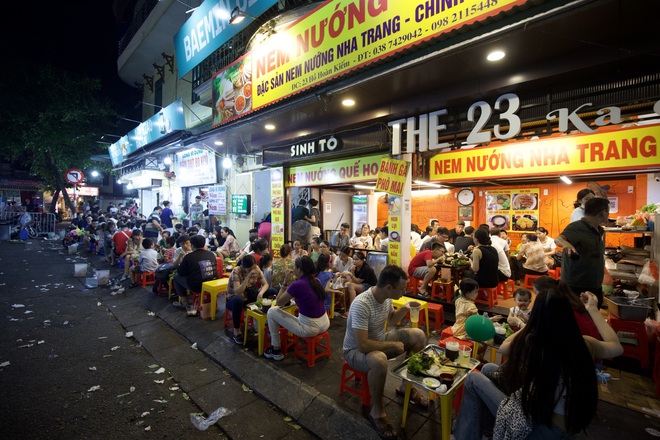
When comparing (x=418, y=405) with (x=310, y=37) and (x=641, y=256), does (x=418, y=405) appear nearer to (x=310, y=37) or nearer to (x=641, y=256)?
(x=641, y=256)

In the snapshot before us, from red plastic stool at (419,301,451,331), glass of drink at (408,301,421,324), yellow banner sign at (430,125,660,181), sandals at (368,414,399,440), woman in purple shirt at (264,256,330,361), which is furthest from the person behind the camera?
yellow banner sign at (430,125,660,181)

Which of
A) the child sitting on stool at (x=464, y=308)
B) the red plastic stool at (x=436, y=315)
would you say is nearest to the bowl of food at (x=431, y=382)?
the child sitting on stool at (x=464, y=308)

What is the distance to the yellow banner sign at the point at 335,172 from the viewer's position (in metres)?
8.73

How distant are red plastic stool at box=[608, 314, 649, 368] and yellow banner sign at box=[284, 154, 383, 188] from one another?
585cm

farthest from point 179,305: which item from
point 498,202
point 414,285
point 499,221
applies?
point 498,202

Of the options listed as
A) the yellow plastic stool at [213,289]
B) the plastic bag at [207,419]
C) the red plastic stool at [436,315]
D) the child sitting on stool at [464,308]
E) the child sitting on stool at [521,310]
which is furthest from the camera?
the yellow plastic stool at [213,289]

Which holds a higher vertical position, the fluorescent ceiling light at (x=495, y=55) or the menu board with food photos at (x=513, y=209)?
the fluorescent ceiling light at (x=495, y=55)

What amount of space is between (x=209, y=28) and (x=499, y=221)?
13.3m

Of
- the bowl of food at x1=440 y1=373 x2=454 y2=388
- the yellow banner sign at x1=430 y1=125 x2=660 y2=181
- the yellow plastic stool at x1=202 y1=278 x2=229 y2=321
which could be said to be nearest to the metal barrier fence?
the yellow plastic stool at x1=202 y1=278 x2=229 y2=321

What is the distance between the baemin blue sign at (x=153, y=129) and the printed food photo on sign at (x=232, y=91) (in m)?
4.54

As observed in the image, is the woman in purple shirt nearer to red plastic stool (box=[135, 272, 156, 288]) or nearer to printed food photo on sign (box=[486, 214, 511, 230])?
red plastic stool (box=[135, 272, 156, 288])

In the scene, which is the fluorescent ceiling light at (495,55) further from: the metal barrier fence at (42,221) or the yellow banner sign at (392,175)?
the metal barrier fence at (42,221)

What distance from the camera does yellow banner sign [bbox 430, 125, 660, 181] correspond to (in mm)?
6488

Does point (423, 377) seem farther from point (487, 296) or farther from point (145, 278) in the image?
point (145, 278)
